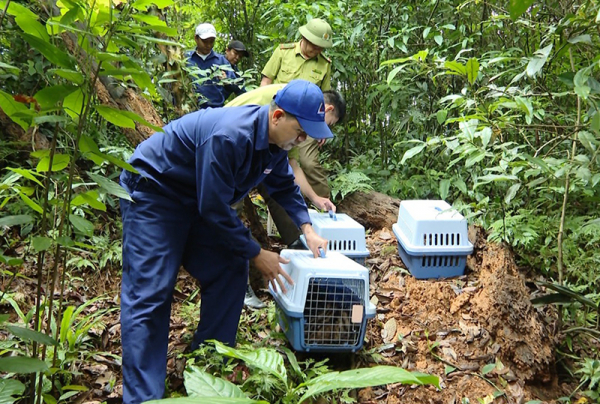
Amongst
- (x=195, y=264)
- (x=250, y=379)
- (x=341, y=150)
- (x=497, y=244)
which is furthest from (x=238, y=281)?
(x=341, y=150)

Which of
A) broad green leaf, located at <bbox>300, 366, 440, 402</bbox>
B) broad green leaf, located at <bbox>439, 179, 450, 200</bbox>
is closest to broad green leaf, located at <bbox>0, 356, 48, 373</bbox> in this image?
broad green leaf, located at <bbox>300, 366, 440, 402</bbox>

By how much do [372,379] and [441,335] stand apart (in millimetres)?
2462

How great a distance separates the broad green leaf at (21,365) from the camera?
3.81ft

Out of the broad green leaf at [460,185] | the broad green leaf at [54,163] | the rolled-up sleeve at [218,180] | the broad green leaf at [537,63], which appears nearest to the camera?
the broad green leaf at [54,163]

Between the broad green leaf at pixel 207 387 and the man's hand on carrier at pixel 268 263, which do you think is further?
the man's hand on carrier at pixel 268 263

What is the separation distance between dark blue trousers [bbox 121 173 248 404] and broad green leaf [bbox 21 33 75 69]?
113 centimetres

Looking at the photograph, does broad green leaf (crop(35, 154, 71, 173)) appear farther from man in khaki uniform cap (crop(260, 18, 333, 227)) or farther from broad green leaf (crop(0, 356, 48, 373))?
man in khaki uniform cap (crop(260, 18, 333, 227))

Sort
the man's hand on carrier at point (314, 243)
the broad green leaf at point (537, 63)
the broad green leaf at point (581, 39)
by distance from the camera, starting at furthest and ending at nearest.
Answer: the man's hand on carrier at point (314, 243) → the broad green leaf at point (537, 63) → the broad green leaf at point (581, 39)

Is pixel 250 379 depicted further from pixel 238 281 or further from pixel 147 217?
pixel 147 217

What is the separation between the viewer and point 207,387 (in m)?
0.96

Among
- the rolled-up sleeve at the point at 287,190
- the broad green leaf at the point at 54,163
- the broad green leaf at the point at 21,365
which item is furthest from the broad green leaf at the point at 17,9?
the rolled-up sleeve at the point at 287,190

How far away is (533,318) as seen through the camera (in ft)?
9.86

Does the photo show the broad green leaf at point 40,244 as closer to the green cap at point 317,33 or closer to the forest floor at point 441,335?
the forest floor at point 441,335

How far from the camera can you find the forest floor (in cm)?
272
